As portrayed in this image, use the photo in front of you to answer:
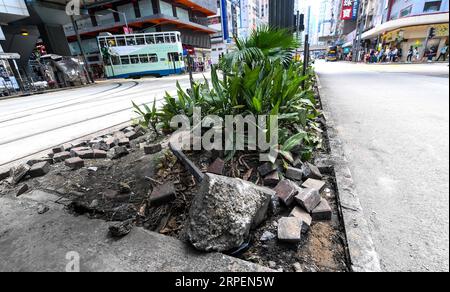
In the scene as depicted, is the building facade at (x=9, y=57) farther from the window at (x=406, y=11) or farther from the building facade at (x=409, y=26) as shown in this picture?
the window at (x=406, y=11)

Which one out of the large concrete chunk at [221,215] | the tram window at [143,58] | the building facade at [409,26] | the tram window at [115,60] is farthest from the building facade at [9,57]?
the building facade at [409,26]

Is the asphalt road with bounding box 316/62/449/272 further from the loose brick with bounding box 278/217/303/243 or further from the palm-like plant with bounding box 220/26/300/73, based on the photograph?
the palm-like plant with bounding box 220/26/300/73

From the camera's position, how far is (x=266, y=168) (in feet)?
6.57

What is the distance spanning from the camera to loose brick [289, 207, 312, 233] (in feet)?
4.84

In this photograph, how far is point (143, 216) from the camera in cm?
174

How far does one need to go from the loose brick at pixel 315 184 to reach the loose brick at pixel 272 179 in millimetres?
210

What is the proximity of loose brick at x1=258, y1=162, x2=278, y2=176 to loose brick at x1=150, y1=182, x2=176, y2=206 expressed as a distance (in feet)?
2.41

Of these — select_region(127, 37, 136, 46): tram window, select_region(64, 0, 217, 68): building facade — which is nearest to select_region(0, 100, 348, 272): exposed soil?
select_region(127, 37, 136, 46): tram window

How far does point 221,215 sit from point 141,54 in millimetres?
22597

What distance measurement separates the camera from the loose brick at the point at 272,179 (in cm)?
192

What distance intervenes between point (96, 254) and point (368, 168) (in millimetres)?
2321

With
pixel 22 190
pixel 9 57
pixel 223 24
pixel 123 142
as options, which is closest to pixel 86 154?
pixel 123 142

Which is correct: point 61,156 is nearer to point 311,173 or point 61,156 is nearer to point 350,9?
point 311,173
